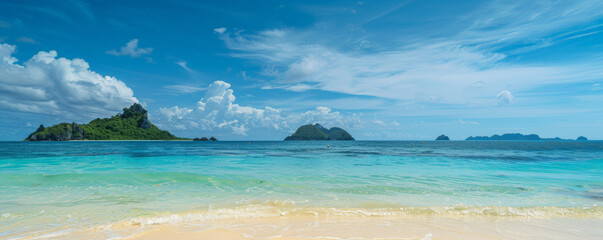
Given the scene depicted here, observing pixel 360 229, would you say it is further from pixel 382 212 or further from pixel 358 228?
pixel 382 212

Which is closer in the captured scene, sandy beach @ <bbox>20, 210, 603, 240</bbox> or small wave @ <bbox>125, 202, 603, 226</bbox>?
sandy beach @ <bbox>20, 210, 603, 240</bbox>

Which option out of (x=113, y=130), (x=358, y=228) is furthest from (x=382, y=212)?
(x=113, y=130)

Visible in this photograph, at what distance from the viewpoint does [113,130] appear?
538 feet

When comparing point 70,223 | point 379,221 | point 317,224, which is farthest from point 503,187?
point 70,223

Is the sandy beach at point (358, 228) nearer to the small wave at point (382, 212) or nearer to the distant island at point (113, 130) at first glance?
the small wave at point (382, 212)

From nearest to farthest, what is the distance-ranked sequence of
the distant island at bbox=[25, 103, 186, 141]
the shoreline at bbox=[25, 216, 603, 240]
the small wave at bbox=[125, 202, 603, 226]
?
1. the shoreline at bbox=[25, 216, 603, 240]
2. the small wave at bbox=[125, 202, 603, 226]
3. the distant island at bbox=[25, 103, 186, 141]

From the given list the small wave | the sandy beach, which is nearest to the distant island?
the small wave

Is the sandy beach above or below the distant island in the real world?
below

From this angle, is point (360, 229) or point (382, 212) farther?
point (382, 212)

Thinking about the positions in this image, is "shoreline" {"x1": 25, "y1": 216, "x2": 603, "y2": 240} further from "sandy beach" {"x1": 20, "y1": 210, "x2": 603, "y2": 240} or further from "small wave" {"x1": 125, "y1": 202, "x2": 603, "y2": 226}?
"small wave" {"x1": 125, "y1": 202, "x2": 603, "y2": 226}

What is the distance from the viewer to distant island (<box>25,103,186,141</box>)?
140125 millimetres

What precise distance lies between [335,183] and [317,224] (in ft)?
20.7

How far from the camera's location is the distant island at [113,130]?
14012 centimetres

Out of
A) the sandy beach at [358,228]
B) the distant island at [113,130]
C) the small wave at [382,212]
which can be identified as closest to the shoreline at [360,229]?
the sandy beach at [358,228]
